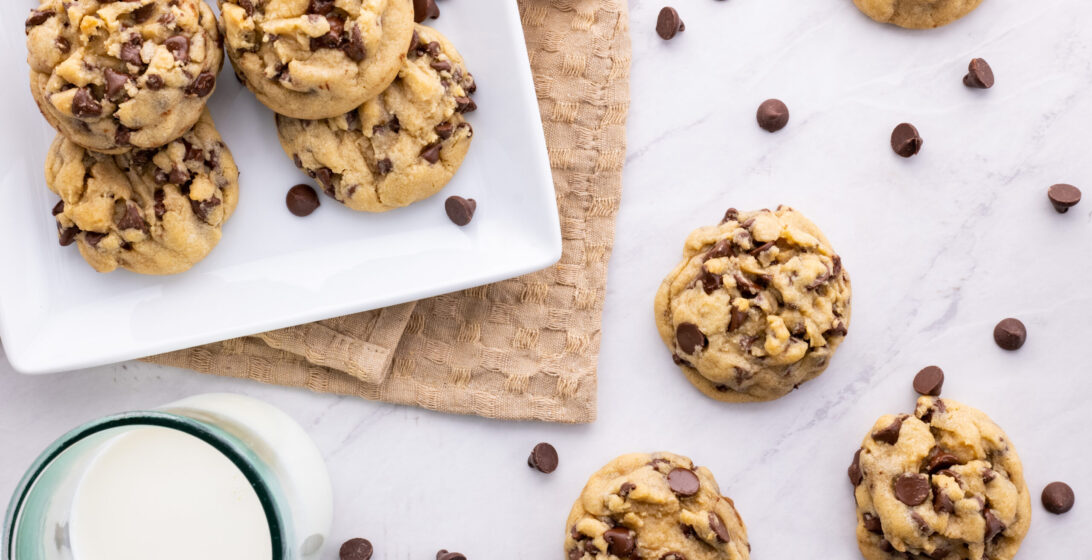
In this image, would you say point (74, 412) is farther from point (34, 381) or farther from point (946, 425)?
point (946, 425)

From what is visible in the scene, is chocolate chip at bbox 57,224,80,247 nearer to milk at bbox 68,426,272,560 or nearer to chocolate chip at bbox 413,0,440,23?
milk at bbox 68,426,272,560

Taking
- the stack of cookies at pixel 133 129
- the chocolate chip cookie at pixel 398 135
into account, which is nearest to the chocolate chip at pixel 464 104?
the chocolate chip cookie at pixel 398 135

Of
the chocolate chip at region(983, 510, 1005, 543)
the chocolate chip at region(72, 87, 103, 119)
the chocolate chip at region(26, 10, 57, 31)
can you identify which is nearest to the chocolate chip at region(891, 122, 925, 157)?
the chocolate chip at region(983, 510, 1005, 543)

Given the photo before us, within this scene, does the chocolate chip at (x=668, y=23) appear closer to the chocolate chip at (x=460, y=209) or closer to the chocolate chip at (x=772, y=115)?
the chocolate chip at (x=772, y=115)

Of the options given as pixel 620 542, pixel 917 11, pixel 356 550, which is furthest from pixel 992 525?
pixel 356 550

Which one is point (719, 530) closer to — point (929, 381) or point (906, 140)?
point (929, 381)
